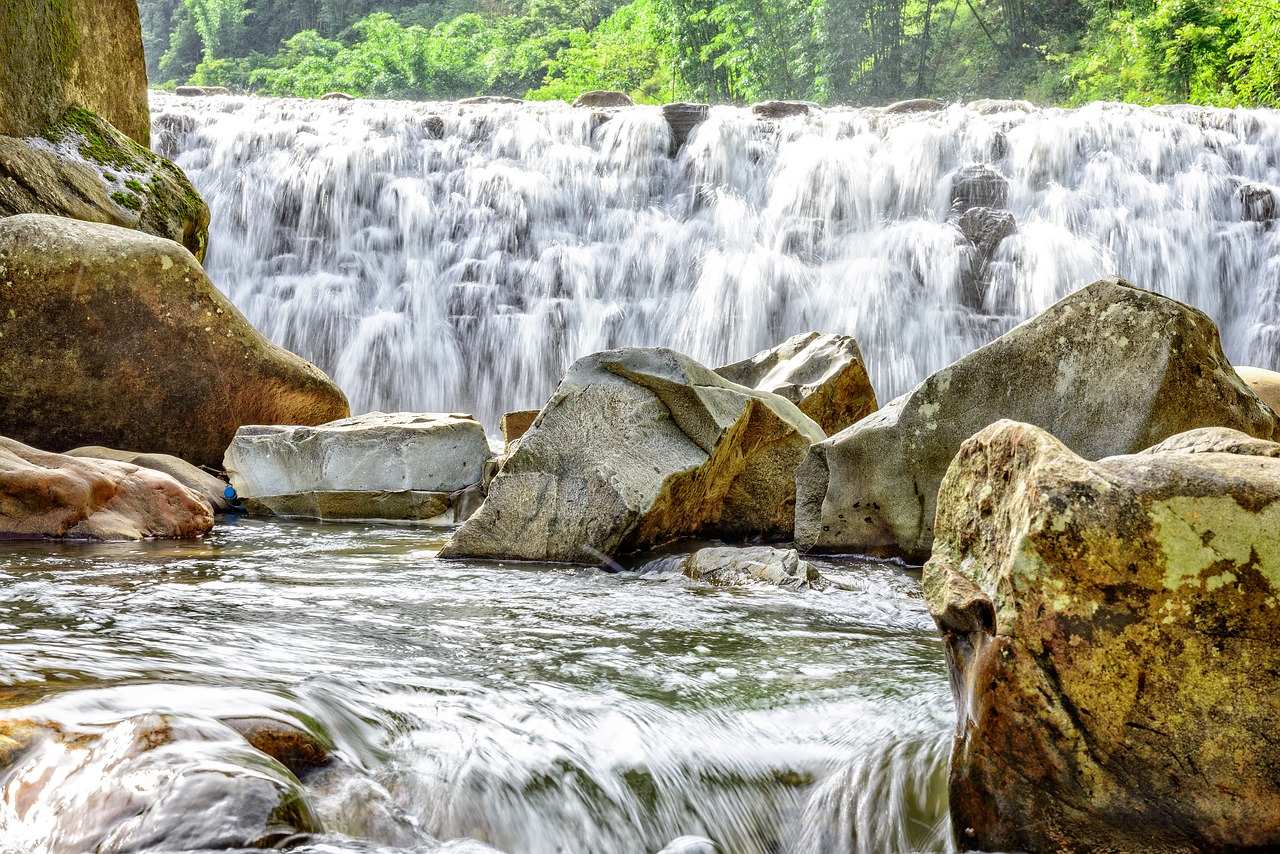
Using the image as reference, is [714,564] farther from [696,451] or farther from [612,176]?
[612,176]

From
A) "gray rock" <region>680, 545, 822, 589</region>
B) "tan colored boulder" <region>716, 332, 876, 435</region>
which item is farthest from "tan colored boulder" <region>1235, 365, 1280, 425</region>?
"gray rock" <region>680, 545, 822, 589</region>

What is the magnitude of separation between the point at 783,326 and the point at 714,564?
7.95 m

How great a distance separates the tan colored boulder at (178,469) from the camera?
6719 millimetres

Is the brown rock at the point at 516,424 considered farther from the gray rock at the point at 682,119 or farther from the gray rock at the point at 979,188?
the gray rock at the point at 682,119

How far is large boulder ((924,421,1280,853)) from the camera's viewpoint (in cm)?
201

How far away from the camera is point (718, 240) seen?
546 inches

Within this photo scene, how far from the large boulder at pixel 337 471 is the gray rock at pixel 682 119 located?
9.73 m

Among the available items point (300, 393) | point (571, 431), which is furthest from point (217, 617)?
point (300, 393)

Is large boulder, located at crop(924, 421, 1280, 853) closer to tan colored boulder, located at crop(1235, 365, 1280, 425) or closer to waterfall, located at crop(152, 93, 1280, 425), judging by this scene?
tan colored boulder, located at crop(1235, 365, 1280, 425)

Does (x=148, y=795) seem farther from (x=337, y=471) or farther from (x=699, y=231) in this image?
(x=699, y=231)

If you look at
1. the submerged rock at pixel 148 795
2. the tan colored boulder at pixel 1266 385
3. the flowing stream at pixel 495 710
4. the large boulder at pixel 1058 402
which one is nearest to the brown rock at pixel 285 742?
the flowing stream at pixel 495 710

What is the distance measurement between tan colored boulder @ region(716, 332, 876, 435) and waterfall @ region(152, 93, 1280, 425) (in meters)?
4.31

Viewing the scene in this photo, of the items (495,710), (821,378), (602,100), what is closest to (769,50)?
(602,100)

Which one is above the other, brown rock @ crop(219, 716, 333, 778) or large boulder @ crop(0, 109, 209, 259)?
large boulder @ crop(0, 109, 209, 259)
